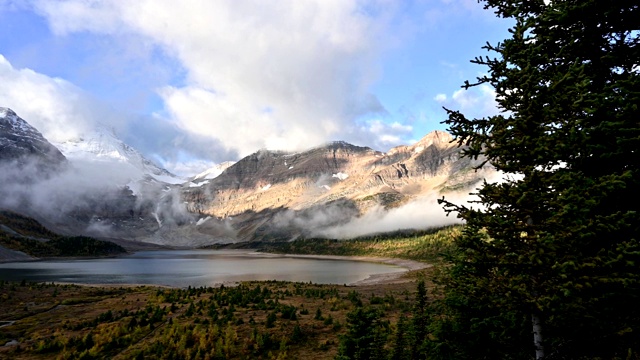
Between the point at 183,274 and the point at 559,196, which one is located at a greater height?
the point at 559,196

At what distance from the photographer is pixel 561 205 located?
6348 mm

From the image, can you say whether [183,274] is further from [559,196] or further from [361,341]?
[559,196]

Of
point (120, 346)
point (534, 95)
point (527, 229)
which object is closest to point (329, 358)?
point (120, 346)

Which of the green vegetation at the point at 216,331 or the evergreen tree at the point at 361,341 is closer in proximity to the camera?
the evergreen tree at the point at 361,341

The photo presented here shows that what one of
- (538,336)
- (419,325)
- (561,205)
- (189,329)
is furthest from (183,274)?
(561,205)

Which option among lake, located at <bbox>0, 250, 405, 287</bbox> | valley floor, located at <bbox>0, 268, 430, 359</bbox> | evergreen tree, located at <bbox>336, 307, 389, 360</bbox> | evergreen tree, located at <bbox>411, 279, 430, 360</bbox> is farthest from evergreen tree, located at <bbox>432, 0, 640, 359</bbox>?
lake, located at <bbox>0, 250, 405, 287</bbox>

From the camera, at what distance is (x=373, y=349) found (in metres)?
13.5

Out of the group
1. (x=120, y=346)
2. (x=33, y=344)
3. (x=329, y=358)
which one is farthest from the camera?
(x=33, y=344)

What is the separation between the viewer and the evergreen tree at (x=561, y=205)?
639 centimetres

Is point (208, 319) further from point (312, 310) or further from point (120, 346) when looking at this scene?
point (312, 310)

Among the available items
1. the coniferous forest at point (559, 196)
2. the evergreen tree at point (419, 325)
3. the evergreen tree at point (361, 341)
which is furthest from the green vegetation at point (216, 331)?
the coniferous forest at point (559, 196)

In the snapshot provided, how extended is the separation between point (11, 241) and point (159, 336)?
227 m

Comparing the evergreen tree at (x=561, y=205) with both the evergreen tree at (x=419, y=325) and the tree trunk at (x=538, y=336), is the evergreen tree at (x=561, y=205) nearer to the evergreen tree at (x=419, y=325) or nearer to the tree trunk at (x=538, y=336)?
the tree trunk at (x=538, y=336)

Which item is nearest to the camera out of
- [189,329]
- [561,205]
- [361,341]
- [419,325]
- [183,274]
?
[561,205]
